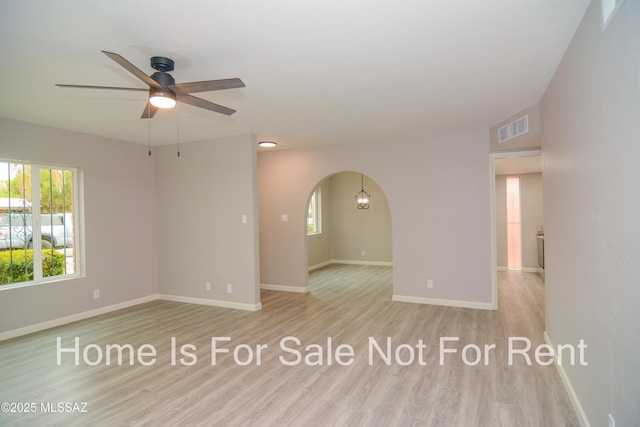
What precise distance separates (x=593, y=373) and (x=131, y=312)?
5.47m

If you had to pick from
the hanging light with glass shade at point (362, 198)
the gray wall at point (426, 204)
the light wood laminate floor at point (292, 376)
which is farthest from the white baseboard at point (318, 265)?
the light wood laminate floor at point (292, 376)

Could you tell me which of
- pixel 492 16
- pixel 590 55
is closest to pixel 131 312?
pixel 492 16

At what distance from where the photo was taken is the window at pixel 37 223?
421 centimetres

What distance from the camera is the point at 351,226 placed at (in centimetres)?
941

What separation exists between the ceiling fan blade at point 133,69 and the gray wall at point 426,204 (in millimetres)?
3879

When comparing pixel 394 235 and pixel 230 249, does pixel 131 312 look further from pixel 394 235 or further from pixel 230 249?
pixel 394 235

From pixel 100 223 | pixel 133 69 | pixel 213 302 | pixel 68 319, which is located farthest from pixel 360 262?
pixel 133 69

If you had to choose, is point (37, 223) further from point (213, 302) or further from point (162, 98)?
point (162, 98)

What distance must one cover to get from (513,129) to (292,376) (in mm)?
3831

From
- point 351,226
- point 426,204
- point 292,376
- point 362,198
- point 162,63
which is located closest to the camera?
point 162,63

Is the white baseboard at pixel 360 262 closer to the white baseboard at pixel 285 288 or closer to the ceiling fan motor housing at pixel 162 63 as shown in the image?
the white baseboard at pixel 285 288

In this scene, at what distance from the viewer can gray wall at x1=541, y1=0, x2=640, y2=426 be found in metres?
1.50

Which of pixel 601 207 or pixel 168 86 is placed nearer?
pixel 601 207

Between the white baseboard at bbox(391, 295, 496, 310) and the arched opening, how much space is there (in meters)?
3.03
